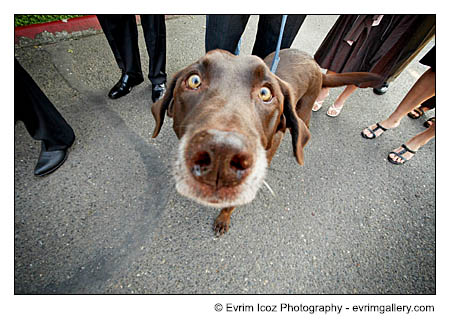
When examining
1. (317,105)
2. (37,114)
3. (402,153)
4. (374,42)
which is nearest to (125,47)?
(37,114)

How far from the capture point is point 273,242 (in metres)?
2.52

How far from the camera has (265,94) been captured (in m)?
1.75

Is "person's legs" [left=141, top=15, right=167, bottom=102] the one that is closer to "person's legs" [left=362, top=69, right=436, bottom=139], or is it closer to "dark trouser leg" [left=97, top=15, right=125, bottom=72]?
"dark trouser leg" [left=97, top=15, right=125, bottom=72]

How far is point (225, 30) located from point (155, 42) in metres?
1.25

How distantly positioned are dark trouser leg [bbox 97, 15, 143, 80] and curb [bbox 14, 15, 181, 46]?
229 cm

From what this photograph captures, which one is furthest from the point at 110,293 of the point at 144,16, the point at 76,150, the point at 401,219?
the point at 401,219

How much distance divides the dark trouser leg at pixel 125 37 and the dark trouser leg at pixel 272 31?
6.60 ft

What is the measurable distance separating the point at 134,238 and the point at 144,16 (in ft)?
10.3

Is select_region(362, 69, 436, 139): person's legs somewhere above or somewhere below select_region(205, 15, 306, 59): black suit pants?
below

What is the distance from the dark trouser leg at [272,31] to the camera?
118 inches

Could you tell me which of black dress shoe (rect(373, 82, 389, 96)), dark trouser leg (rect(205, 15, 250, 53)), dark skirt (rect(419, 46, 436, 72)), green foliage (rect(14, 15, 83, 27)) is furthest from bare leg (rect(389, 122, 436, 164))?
green foliage (rect(14, 15, 83, 27))

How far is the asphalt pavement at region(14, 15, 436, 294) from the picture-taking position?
221 cm

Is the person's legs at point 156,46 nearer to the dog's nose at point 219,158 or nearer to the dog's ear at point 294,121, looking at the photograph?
the dog's ear at point 294,121
